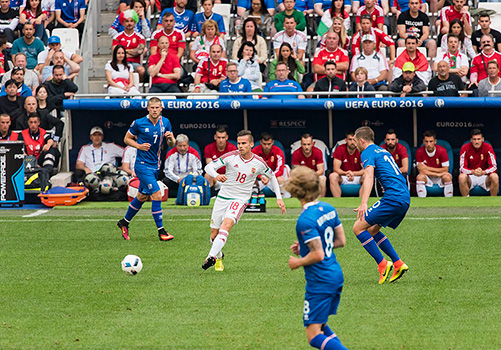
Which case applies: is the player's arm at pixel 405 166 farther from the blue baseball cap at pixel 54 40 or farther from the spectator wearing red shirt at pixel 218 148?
the blue baseball cap at pixel 54 40

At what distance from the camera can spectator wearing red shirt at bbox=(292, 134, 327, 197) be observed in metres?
18.2

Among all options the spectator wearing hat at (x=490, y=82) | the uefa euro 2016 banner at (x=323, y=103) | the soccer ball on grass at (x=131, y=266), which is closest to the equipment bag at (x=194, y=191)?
the uefa euro 2016 banner at (x=323, y=103)

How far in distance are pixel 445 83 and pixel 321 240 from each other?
12805 millimetres

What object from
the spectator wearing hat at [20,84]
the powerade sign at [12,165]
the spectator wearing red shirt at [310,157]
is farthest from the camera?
the spectator wearing hat at [20,84]

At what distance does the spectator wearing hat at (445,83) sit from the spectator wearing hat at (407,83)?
0.83ft

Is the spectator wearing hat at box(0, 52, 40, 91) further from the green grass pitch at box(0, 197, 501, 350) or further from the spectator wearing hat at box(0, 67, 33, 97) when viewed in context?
the green grass pitch at box(0, 197, 501, 350)

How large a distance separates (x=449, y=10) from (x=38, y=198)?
10554 mm

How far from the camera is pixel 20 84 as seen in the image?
18.8 m

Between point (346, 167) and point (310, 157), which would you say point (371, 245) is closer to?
point (310, 157)

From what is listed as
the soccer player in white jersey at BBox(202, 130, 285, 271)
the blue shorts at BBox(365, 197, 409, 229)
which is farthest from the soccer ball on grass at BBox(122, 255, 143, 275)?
the blue shorts at BBox(365, 197, 409, 229)

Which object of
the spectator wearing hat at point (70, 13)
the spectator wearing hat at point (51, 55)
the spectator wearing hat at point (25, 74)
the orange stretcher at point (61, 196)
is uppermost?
the spectator wearing hat at point (70, 13)

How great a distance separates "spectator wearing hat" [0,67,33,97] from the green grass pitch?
14.7ft

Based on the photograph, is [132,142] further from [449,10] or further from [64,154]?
[449,10]

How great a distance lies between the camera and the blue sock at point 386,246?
10008mm
